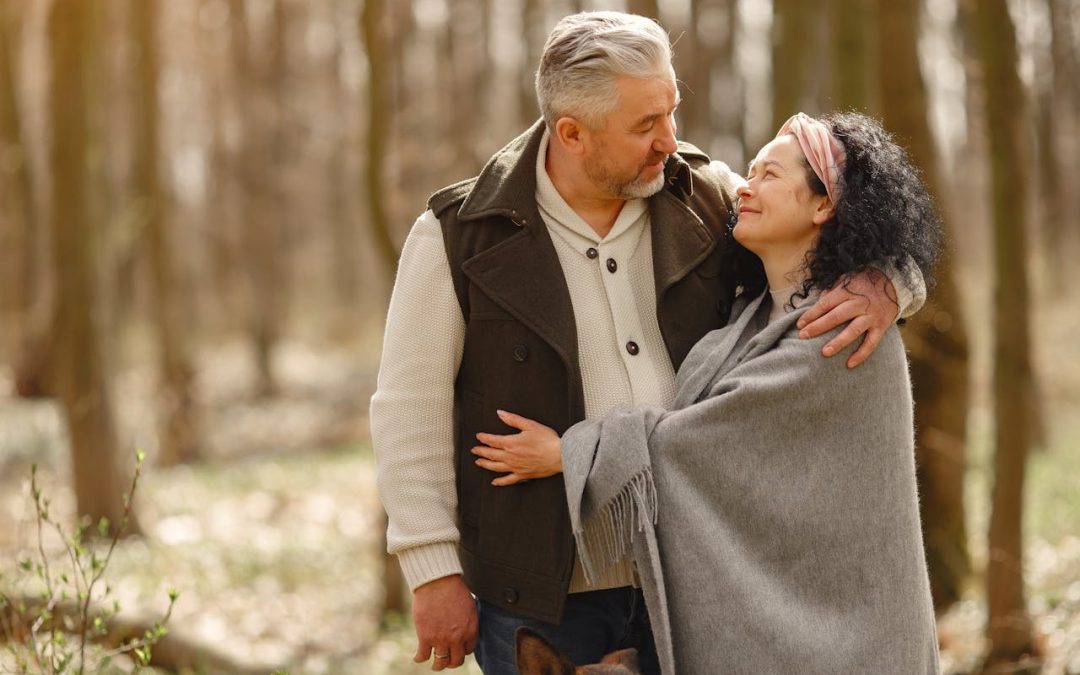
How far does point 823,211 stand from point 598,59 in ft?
2.34

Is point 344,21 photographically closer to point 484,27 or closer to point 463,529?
point 484,27

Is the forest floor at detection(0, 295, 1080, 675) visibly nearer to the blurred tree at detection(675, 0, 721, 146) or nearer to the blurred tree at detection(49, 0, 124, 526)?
the blurred tree at detection(49, 0, 124, 526)

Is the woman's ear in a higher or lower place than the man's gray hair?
lower

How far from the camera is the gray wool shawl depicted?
275cm

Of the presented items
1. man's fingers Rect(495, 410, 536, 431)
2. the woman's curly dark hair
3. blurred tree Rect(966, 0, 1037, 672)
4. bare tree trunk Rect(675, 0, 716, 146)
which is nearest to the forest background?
blurred tree Rect(966, 0, 1037, 672)

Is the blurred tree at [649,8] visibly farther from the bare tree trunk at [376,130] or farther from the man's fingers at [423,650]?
A: the man's fingers at [423,650]

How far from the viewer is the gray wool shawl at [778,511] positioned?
2.75 meters

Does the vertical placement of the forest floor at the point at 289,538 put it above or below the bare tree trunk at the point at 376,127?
below

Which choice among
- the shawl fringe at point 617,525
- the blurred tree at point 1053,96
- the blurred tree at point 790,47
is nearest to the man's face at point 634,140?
the shawl fringe at point 617,525

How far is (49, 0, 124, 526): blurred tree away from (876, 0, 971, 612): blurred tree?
7041 millimetres

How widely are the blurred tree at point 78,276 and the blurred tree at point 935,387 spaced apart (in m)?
A: 7.04

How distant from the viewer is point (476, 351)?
10.2 feet

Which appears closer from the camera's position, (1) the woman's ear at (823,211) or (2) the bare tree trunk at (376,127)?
(1) the woman's ear at (823,211)

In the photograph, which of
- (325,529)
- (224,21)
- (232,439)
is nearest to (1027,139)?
(325,529)
